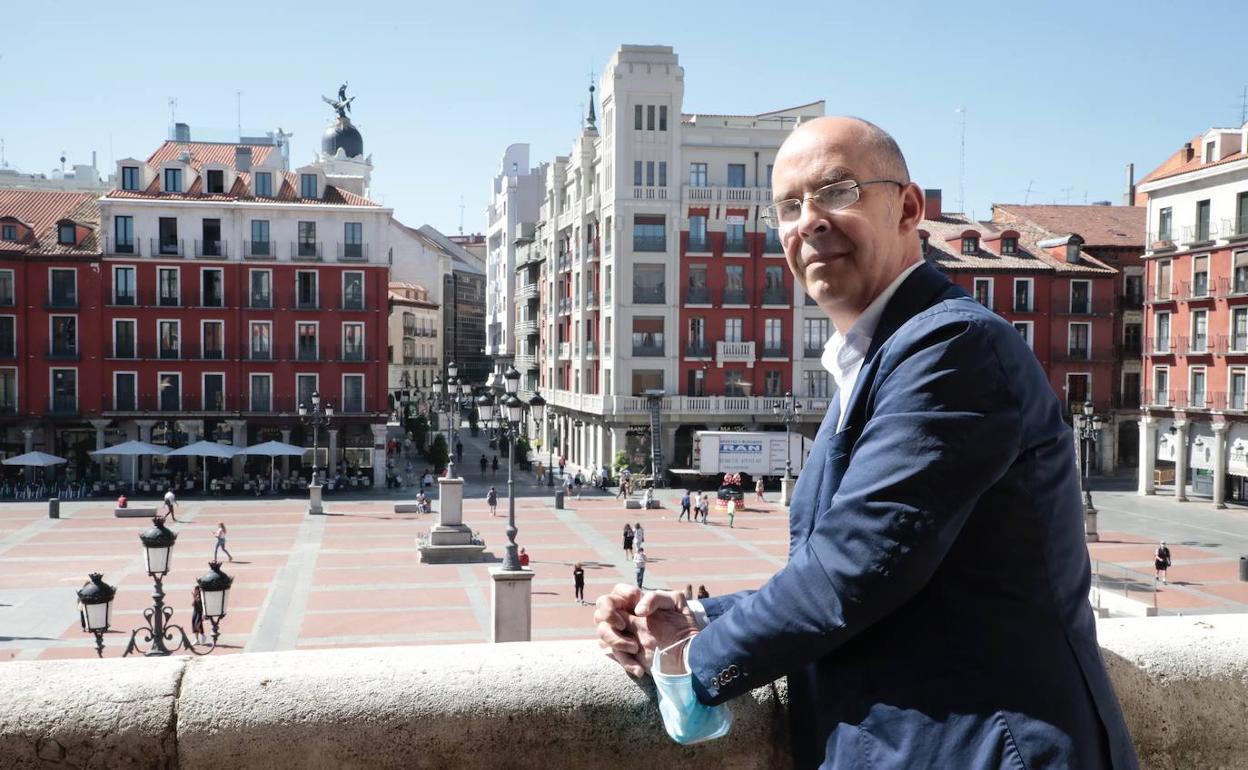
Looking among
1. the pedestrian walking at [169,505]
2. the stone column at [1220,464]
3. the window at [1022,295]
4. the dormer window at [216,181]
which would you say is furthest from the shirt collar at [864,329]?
the window at [1022,295]

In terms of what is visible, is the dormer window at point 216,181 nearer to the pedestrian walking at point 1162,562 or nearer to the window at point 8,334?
the window at point 8,334

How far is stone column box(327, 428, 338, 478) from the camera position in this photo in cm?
4334

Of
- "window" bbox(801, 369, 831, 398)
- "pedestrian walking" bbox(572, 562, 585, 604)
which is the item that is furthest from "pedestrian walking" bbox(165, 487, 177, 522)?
"window" bbox(801, 369, 831, 398)

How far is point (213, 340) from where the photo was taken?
143 feet

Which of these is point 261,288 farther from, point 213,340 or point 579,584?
point 579,584

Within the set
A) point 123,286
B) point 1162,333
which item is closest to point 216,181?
point 123,286

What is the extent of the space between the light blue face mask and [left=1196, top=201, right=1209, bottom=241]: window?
43.5 meters

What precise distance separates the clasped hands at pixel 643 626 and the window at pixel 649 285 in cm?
4403

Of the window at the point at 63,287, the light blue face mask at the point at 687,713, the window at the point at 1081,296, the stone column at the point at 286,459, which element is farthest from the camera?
the window at the point at 1081,296

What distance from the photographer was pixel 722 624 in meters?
1.85

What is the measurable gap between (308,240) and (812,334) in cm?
2128

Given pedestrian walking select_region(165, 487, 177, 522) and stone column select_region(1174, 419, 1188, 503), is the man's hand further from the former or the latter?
stone column select_region(1174, 419, 1188, 503)

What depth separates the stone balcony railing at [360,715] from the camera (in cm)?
227

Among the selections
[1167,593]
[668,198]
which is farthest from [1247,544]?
[668,198]
